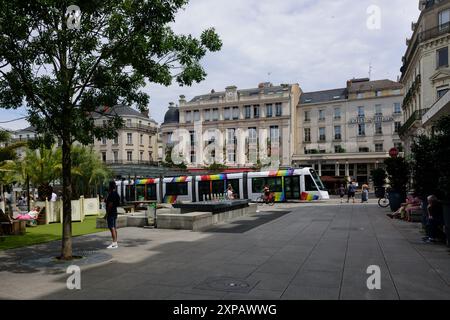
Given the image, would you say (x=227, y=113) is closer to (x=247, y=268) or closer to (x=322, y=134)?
(x=322, y=134)

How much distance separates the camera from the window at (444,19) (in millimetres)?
31484

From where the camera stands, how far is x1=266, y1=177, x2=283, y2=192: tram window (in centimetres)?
3020

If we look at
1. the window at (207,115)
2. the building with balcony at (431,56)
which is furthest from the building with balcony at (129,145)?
the building with balcony at (431,56)

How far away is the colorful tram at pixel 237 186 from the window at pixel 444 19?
54.5 feet

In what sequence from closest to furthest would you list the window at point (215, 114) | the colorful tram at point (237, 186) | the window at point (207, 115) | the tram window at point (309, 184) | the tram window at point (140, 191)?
the tram window at point (309, 184) → the colorful tram at point (237, 186) → the tram window at point (140, 191) → the window at point (215, 114) → the window at point (207, 115)

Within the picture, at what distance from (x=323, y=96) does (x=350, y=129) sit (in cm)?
844

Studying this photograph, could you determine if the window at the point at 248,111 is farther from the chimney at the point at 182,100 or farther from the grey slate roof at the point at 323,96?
the chimney at the point at 182,100

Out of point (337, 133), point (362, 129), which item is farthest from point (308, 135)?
point (362, 129)

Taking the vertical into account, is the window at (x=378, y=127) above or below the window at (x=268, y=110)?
below

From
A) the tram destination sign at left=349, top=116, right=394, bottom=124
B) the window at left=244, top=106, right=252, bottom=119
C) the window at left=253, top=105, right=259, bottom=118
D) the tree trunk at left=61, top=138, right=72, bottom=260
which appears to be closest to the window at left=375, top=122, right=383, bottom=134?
the tram destination sign at left=349, top=116, right=394, bottom=124

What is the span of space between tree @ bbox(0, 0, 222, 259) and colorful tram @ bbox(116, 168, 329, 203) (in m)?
18.8
